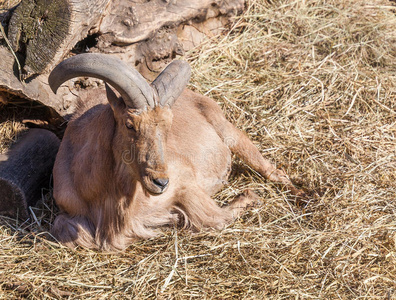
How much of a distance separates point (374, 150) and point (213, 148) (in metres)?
1.55

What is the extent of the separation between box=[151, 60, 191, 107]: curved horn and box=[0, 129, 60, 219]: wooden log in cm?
159

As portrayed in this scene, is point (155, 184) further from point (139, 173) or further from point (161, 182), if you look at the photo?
point (139, 173)

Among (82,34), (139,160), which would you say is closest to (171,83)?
(139,160)

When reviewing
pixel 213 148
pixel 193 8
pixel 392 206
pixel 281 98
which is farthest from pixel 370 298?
pixel 193 8

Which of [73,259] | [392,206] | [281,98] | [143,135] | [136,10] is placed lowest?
[392,206]

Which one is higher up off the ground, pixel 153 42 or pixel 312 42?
pixel 153 42

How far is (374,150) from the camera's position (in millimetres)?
5207

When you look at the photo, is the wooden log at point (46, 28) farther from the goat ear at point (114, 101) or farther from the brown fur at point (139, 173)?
the goat ear at point (114, 101)

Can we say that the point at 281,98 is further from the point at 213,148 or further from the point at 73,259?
the point at 73,259

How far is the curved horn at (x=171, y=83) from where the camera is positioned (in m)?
3.77

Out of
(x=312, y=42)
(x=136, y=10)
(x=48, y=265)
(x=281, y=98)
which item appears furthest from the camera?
(x=312, y=42)

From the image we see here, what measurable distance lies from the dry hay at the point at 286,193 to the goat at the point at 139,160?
17 cm

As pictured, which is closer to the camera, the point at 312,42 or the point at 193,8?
the point at 193,8

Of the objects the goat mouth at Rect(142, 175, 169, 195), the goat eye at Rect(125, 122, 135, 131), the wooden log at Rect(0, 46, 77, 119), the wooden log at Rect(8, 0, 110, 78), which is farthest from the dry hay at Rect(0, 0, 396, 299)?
the wooden log at Rect(8, 0, 110, 78)
